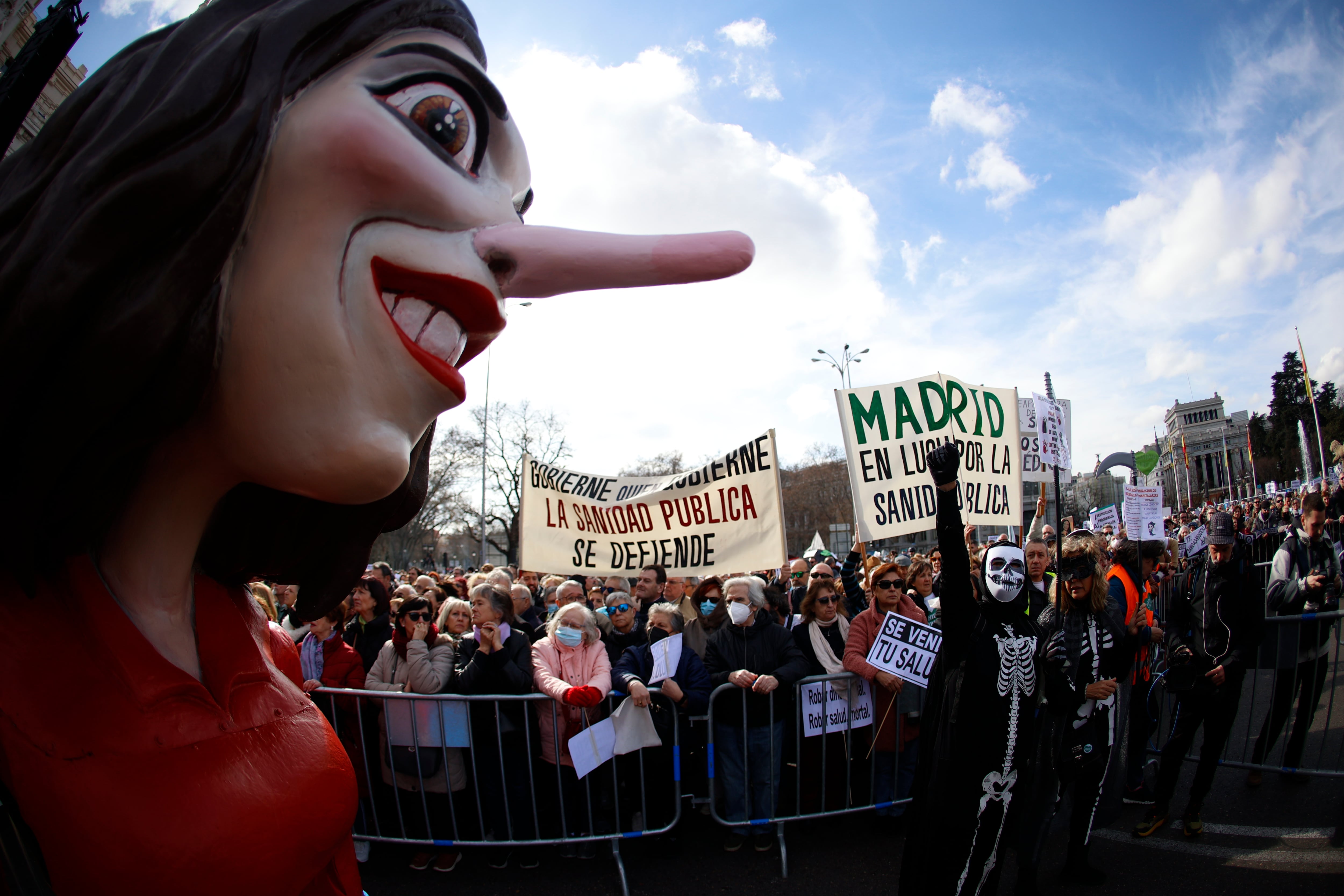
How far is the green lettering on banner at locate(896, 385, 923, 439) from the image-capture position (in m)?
6.86

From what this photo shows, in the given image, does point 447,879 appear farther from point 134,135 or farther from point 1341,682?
point 1341,682

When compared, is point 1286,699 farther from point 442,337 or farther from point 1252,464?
point 1252,464

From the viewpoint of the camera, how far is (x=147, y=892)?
39.9 inches

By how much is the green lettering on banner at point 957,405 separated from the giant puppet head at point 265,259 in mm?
6306

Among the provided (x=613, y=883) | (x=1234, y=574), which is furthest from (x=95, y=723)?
(x=1234, y=574)

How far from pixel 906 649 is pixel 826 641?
46.2 inches

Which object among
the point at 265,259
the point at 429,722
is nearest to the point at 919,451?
the point at 429,722

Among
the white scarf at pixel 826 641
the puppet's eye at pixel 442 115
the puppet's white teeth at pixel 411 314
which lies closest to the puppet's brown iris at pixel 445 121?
the puppet's eye at pixel 442 115

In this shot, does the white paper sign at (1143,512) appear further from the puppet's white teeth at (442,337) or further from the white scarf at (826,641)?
the puppet's white teeth at (442,337)

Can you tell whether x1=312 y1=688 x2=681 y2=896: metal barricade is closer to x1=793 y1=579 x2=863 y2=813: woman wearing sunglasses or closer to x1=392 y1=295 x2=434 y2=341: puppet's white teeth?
x1=793 y1=579 x2=863 y2=813: woman wearing sunglasses

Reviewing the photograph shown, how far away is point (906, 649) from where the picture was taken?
477 cm

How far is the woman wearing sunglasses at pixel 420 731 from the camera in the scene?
4844mm

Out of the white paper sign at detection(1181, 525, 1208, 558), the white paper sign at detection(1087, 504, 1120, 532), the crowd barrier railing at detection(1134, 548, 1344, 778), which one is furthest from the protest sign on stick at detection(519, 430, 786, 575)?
the white paper sign at detection(1087, 504, 1120, 532)

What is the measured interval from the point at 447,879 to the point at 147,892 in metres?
4.33
